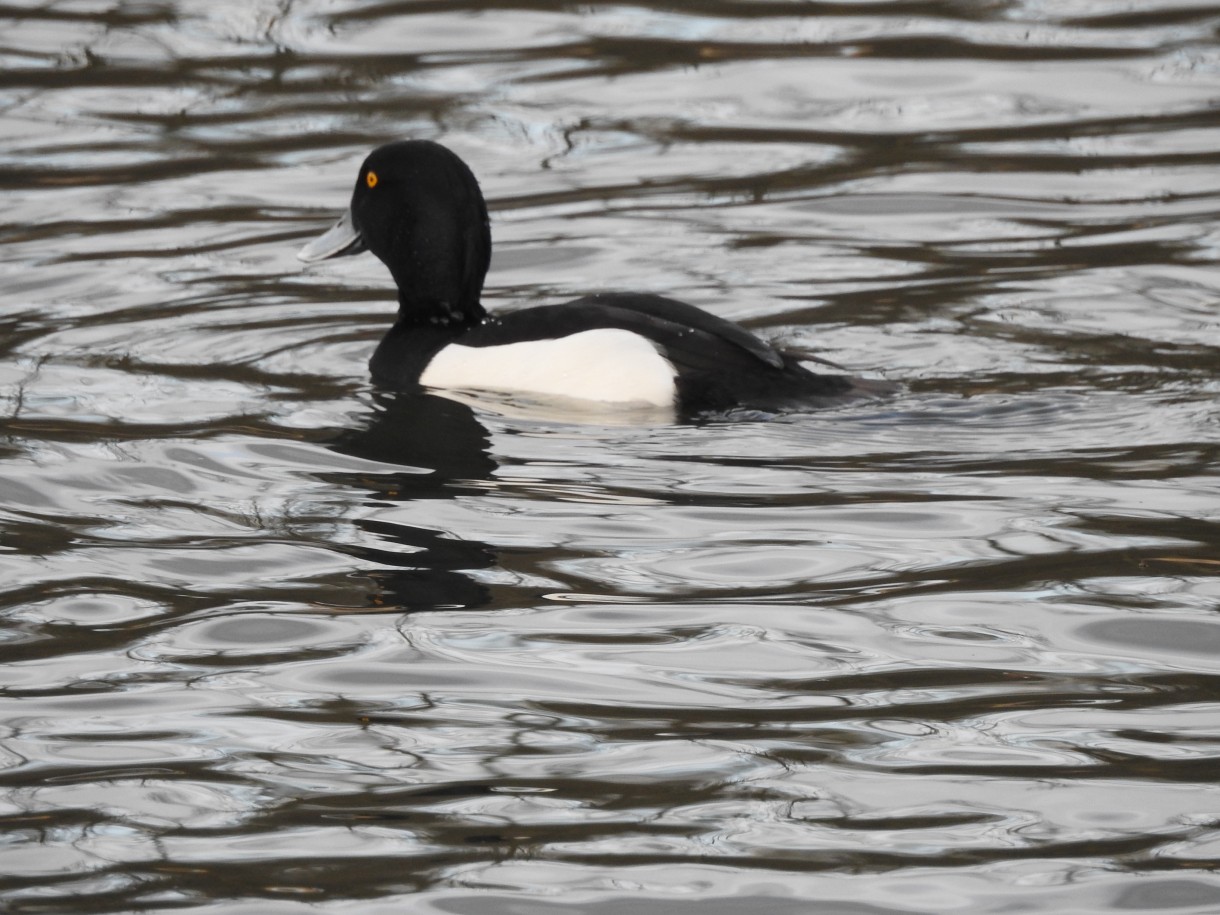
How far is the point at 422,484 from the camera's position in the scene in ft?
19.4

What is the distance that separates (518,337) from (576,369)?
246 mm

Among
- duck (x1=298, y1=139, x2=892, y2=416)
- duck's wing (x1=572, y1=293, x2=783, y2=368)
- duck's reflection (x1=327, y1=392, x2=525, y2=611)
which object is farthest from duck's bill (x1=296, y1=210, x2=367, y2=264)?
duck's wing (x1=572, y1=293, x2=783, y2=368)

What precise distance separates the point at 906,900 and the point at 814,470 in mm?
2579

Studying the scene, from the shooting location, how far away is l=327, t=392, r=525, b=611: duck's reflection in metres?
4.91

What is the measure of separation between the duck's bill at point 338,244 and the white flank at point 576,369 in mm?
906

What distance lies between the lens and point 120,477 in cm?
599

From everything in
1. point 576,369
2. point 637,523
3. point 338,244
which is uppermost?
point 338,244

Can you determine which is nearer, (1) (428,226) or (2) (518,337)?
(2) (518,337)

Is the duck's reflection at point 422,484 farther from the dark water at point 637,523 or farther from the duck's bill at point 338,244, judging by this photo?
the duck's bill at point 338,244

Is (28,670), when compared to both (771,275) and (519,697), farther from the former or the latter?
(771,275)

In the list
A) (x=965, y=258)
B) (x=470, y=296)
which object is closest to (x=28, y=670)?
(x=470, y=296)

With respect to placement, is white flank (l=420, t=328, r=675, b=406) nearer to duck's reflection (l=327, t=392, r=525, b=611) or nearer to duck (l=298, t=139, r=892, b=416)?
duck (l=298, t=139, r=892, b=416)

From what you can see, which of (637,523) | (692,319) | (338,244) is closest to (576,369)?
(692,319)

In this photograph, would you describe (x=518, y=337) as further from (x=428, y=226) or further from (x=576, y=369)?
(x=428, y=226)
